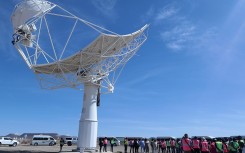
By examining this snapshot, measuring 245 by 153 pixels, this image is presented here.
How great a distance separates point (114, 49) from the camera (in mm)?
29750

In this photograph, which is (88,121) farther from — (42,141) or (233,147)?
(42,141)

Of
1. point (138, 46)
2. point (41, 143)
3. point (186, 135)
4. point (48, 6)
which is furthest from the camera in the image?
point (41, 143)

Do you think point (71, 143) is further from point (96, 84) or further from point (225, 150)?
point (225, 150)

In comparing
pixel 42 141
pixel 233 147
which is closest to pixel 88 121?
pixel 233 147

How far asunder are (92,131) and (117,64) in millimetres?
6672

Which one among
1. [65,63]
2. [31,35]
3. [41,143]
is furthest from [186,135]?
[41,143]

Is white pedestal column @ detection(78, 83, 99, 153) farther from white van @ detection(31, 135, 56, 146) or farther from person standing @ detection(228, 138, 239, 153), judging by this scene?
white van @ detection(31, 135, 56, 146)

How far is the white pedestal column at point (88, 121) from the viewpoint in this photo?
99.8 ft

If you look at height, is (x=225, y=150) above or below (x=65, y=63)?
below

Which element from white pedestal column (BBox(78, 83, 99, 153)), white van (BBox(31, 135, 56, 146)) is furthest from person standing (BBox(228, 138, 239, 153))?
white van (BBox(31, 135, 56, 146))

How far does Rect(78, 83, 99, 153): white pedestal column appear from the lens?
99.8ft

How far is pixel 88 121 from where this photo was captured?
3038cm

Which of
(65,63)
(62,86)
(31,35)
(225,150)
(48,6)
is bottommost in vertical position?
(225,150)

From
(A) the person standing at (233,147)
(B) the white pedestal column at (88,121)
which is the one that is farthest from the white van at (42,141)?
(A) the person standing at (233,147)
